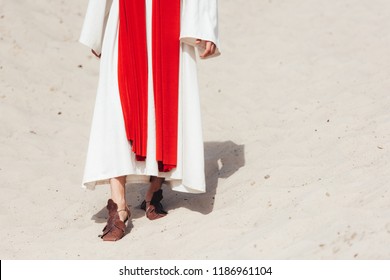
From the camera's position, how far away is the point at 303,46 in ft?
25.0

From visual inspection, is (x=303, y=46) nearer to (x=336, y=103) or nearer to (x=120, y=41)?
(x=336, y=103)

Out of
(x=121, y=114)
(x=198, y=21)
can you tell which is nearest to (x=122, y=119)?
(x=121, y=114)

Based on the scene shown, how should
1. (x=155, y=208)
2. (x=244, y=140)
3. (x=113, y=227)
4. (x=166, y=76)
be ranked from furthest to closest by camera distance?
(x=244, y=140), (x=155, y=208), (x=166, y=76), (x=113, y=227)

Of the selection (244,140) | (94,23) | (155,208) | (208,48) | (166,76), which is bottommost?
(155,208)

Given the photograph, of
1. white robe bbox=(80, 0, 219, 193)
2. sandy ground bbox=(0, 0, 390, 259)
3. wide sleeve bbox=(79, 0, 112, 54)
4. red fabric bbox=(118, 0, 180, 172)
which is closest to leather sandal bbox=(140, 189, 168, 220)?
sandy ground bbox=(0, 0, 390, 259)

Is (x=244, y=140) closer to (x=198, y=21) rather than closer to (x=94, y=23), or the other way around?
(x=198, y=21)

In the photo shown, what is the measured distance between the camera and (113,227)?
4.57 m

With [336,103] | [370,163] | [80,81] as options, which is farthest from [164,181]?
[80,81]

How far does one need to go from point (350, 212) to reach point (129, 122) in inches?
54.3

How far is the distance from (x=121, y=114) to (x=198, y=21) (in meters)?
0.72

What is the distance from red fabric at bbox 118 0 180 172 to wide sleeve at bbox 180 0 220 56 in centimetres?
6

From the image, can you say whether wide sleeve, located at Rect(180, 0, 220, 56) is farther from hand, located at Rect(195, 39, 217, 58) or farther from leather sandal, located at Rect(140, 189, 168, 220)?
leather sandal, located at Rect(140, 189, 168, 220)

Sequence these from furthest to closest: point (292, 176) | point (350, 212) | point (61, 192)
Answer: point (61, 192)
point (292, 176)
point (350, 212)

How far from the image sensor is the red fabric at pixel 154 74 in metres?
4.58
